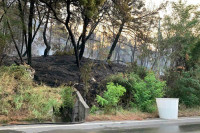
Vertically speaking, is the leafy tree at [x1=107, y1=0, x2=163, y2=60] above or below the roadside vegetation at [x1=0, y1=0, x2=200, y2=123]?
above

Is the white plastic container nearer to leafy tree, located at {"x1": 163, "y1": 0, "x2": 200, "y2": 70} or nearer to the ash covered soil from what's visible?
the ash covered soil

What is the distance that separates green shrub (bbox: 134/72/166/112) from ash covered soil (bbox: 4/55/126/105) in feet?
6.80

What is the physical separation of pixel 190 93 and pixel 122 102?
3.90 metres

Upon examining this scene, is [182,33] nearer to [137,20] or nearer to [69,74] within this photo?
[137,20]

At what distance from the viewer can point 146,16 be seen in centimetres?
1900

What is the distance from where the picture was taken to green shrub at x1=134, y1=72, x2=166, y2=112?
397 inches

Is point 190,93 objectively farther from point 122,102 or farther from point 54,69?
point 54,69

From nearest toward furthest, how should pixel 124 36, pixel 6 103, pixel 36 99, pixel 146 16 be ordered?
pixel 6 103
pixel 36 99
pixel 146 16
pixel 124 36

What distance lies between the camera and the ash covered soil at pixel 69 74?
11.7m

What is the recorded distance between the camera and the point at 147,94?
1020 cm

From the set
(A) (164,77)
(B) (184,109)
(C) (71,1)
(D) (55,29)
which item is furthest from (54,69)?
(D) (55,29)

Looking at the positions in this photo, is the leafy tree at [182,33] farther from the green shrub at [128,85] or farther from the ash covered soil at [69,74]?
the ash covered soil at [69,74]

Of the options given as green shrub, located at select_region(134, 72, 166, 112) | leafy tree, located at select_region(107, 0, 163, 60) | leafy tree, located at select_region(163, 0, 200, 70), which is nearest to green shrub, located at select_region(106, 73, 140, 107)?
green shrub, located at select_region(134, 72, 166, 112)

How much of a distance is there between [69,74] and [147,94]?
20.2 ft
